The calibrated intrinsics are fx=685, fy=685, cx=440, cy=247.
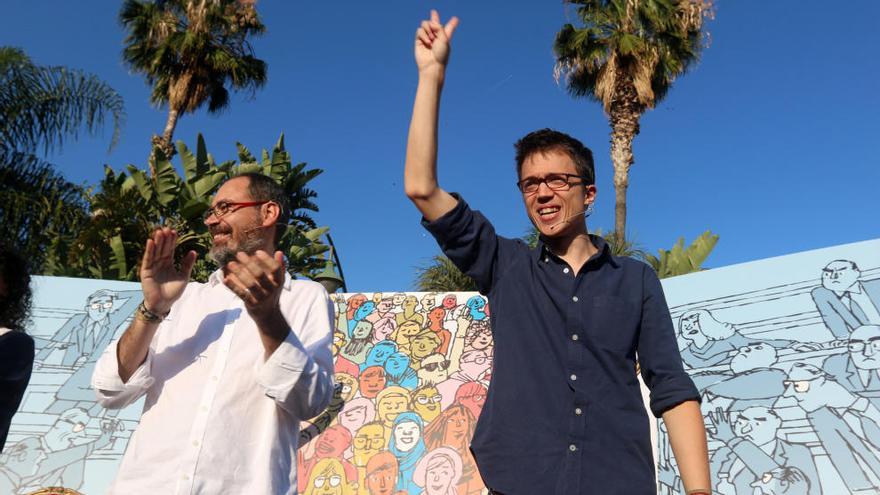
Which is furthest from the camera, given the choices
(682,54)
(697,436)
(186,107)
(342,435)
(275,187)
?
(186,107)

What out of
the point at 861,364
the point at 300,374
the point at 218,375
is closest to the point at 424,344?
the point at 861,364

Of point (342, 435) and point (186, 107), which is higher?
point (186, 107)

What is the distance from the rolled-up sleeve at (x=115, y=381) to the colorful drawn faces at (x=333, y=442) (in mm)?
3965

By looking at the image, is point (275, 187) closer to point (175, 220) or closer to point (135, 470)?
point (135, 470)

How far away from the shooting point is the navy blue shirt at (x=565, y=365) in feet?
6.00

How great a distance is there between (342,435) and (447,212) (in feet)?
15.3

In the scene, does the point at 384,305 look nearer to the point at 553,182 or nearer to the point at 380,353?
the point at 380,353

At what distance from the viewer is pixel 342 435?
6.21 metres

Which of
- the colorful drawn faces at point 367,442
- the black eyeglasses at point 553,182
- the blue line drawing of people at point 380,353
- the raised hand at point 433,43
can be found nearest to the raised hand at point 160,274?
the raised hand at point 433,43

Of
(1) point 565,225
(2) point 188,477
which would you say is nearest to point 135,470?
(2) point 188,477

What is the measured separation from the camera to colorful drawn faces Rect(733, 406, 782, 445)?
5094 mm

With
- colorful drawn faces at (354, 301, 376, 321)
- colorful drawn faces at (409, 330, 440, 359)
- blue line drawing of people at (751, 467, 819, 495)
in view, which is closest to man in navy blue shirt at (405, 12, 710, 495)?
blue line drawing of people at (751, 467, 819, 495)

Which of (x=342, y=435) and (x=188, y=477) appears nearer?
(x=188, y=477)

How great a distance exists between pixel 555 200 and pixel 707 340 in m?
4.17
